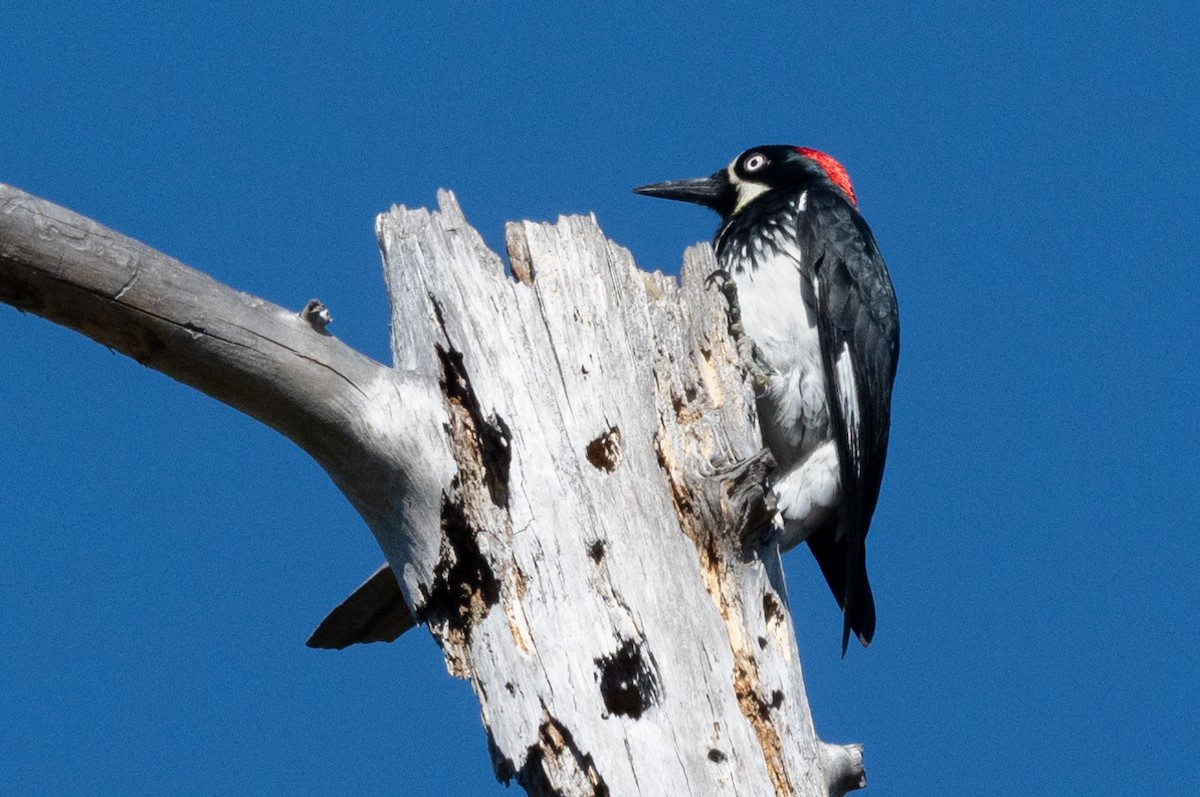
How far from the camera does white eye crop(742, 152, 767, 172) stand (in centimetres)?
589

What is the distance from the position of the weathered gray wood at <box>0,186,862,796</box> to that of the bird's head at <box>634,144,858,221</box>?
2557 millimetres

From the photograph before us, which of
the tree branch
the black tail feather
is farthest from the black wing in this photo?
the tree branch

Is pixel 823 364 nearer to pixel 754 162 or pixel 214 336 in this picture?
pixel 754 162

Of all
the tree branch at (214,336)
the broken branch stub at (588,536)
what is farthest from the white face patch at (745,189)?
the tree branch at (214,336)

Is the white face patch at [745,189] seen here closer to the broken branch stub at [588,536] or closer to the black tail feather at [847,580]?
the black tail feather at [847,580]

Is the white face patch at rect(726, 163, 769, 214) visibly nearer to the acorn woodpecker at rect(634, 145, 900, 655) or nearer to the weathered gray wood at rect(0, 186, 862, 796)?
the acorn woodpecker at rect(634, 145, 900, 655)

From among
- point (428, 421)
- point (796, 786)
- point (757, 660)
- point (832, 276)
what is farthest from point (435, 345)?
point (832, 276)

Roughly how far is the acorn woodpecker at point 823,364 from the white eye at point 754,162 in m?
0.89

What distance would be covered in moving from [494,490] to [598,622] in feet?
1.34

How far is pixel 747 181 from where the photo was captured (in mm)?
5867

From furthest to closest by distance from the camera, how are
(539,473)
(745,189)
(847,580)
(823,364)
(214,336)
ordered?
(745,189) < (823,364) < (847,580) < (539,473) < (214,336)

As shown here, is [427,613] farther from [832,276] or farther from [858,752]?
[832,276]

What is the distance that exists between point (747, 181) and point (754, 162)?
0.11m

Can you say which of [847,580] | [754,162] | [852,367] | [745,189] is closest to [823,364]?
[852,367]
